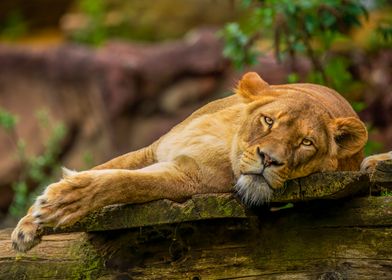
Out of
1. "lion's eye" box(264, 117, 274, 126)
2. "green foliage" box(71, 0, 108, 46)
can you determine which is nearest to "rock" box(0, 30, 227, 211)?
"green foliage" box(71, 0, 108, 46)

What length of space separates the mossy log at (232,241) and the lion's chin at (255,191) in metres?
0.05

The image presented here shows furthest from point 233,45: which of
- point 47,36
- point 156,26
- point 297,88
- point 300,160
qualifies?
point 47,36

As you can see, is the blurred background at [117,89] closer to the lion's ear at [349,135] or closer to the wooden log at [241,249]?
the lion's ear at [349,135]

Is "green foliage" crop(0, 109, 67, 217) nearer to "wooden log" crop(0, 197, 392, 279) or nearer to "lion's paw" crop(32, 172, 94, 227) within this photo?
"wooden log" crop(0, 197, 392, 279)

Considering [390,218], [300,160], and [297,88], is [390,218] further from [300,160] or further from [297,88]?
[297,88]

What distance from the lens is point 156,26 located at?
1281 centimetres

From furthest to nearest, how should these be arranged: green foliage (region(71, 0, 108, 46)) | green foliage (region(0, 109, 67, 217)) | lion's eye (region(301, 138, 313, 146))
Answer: green foliage (region(71, 0, 108, 46)), green foliage (region(0, 109, 67, 217)), lion's eye (region(301, 138, 313, 146))

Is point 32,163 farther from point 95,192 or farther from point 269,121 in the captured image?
point 269,121

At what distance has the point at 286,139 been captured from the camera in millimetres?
4098

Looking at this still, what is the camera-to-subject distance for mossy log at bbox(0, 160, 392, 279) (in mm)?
3938

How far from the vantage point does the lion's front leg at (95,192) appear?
13.2ft

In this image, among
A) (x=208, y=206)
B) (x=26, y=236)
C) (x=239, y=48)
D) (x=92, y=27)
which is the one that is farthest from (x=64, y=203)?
(x=92, y=27)

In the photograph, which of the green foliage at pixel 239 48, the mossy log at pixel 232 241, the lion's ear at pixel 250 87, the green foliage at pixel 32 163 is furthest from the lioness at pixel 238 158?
the green foliage at pixel 32 163

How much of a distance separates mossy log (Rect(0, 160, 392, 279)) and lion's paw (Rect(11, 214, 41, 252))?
0.13 metres
